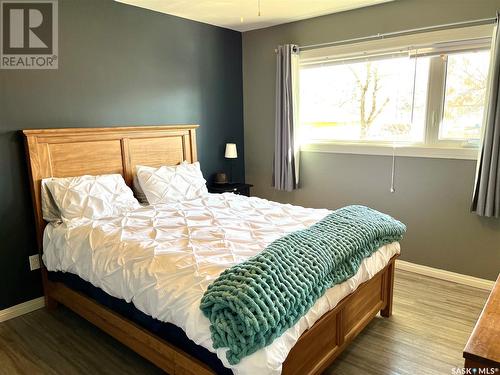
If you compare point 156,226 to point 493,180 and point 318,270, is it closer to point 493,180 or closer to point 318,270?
point 318,270

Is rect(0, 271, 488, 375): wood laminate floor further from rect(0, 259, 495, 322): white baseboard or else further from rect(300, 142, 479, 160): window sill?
rect(300, 142, 479, 160): window sill

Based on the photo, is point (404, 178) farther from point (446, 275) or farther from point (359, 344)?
point (359, 344)

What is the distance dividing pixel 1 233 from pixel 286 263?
219 centimetres

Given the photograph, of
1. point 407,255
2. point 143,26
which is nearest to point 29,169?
point 143,26

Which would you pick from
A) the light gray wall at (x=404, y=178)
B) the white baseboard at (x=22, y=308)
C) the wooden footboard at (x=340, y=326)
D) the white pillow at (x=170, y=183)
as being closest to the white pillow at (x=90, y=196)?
the white pillow at (x=170, y=183)

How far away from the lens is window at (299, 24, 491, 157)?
3.09 m

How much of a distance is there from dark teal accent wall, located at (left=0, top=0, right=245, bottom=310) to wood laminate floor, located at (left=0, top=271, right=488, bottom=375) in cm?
46

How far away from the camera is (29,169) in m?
2.69

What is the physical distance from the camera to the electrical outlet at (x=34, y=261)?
9.30 feet

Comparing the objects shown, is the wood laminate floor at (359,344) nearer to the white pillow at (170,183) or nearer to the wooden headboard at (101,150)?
the wooden headboard at (101,150)

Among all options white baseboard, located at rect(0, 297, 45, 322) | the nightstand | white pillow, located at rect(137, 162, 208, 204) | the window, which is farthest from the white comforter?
the window

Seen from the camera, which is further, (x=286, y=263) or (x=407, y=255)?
(x=407, y=255)

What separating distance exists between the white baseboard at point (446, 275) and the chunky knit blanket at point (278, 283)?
1.46 m

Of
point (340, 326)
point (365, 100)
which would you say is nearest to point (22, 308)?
point (340, 326)
